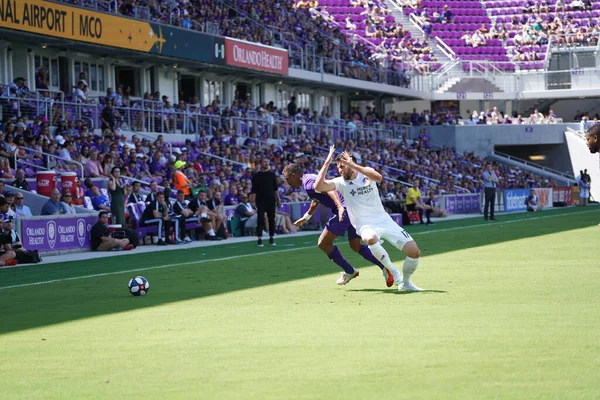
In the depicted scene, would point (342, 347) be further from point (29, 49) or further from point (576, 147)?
point (576, 147)

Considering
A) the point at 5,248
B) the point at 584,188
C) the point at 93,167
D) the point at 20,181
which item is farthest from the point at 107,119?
→ the point at 584,188

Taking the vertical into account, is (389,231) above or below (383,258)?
above

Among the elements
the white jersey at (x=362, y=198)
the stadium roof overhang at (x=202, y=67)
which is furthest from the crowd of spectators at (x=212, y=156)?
the white jersey at (x=362, y=198)

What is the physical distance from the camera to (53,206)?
2292 cm

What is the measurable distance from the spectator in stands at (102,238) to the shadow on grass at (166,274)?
1119 mm

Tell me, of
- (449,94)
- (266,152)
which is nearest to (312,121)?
A: (266,152)

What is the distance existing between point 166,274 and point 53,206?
6.42 metres

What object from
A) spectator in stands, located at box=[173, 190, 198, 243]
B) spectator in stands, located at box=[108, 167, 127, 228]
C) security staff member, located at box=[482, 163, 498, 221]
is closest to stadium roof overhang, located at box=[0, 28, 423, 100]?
spectator in stands, located at box=[173, 190, 198, 243]

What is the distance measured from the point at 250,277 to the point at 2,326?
597 cm

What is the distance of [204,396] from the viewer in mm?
6812

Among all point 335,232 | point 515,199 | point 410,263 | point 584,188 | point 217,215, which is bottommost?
point 515,199

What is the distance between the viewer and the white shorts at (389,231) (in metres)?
13.1

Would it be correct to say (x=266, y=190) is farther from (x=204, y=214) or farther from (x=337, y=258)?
(x=337, y=258)

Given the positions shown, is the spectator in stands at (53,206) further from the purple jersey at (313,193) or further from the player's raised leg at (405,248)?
the player's raised leg at (405,248)
